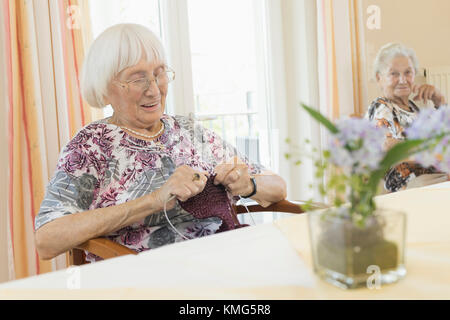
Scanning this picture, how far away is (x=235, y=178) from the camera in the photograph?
51.6 inches

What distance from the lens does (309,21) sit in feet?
9.05

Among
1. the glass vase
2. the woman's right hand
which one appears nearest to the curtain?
the woman's right hand

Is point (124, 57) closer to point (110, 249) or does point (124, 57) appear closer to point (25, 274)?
point (110, 249)

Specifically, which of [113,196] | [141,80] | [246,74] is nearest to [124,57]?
[141,80]

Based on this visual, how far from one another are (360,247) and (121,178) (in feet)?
2.88

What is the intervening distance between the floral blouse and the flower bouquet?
2.45ft

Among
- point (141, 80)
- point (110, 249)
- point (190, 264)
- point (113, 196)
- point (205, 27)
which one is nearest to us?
point (190, 264)

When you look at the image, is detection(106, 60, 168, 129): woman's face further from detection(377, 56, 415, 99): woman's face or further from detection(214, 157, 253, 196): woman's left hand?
detection(377, 56, 415, 99): woman's face

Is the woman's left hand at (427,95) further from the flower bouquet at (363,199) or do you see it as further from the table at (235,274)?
the flower bouquet at (363,199)

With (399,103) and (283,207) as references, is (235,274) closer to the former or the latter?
(283,207)

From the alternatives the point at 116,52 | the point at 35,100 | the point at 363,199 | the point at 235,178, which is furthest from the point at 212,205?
the point at 35,100

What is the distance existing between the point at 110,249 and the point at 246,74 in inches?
74.3

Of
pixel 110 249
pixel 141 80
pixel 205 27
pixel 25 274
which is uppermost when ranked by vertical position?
pixel 205 27
